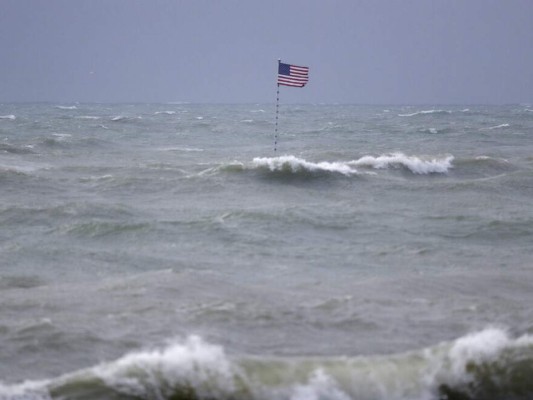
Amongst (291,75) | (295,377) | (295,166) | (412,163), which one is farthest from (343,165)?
(295,377)

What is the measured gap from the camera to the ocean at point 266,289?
6711mm

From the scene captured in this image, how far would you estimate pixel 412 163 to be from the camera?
79.4 ft

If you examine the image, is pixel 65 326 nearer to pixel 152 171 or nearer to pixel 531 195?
pixel 531 195

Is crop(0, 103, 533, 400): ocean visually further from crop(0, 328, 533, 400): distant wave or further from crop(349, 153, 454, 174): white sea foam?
crop(349, 153, 454, 174): white sea foam

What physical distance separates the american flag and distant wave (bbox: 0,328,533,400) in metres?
15.2

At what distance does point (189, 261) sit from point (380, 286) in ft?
8.85

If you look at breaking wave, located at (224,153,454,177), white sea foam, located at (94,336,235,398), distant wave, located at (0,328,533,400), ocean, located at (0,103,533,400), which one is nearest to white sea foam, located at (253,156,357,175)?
breaking wave, located at (224,153,454,177)

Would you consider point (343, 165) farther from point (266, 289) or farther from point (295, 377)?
point (295, 377)

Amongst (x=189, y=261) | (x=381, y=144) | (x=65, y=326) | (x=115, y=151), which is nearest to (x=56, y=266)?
(x=189, y=261)

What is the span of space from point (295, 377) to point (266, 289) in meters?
2.85

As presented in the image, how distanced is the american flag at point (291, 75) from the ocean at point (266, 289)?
2.65m

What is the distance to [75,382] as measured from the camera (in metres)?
6.53

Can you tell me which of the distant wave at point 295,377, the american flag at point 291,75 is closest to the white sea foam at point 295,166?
the american flag at point 291,75

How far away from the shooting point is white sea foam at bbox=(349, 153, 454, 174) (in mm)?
23719
